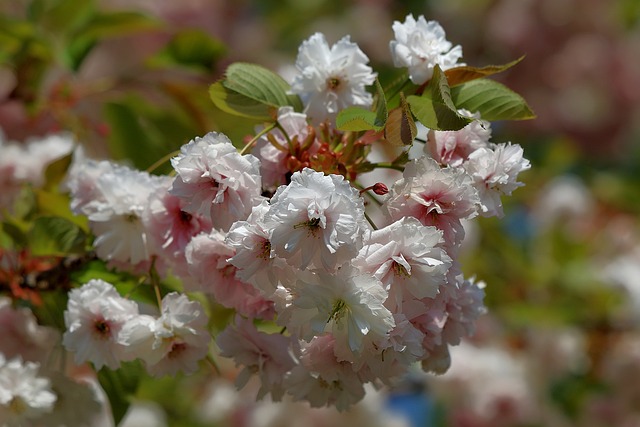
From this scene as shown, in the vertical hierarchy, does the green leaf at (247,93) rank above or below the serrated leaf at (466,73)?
below

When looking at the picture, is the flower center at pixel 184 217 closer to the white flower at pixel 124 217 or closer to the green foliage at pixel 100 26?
the white flower at pixel 124 217

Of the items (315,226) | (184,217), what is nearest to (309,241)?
(315,226)

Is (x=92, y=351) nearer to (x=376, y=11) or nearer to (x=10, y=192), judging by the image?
(x=10, y=192)

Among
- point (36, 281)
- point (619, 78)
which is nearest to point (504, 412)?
point (36, 281)

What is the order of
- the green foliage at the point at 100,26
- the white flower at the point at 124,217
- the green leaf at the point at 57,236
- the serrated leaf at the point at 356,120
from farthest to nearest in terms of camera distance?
the green foliage at the point at 100,26 < the green leaf at the point at 57,236 < the white flower at the point at 124,217 < the serrated leaf at the point at 356,120

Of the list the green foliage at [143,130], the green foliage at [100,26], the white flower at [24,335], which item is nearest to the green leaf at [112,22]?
the green foliage at [100,26]

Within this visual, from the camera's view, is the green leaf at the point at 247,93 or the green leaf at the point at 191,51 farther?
the green leaf at the point at 191,51

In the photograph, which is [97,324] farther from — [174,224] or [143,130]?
[143,130]

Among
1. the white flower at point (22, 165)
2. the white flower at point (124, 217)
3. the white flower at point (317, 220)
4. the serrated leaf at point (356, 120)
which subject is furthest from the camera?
the white flower at point (22, 165)
